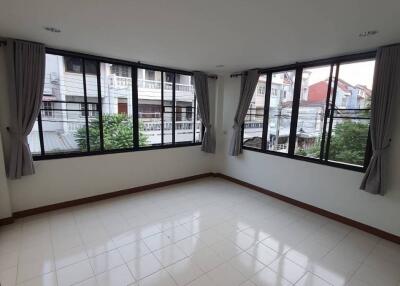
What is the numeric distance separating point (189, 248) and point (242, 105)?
2.89 metres

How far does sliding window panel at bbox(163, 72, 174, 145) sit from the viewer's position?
4.25 metres

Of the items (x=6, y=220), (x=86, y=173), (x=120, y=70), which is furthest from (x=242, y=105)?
(x=6, y=220)

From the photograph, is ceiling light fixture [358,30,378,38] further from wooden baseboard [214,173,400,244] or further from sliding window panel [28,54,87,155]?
sliding window panel [28,54,87,155]

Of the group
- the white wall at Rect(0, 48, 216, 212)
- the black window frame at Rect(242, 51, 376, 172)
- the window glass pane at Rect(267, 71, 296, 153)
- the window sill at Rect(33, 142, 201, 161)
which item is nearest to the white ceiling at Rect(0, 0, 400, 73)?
the black window frame at Rect(242, 51, 376, 172)

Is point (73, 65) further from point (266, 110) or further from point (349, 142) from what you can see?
point (349, 142)

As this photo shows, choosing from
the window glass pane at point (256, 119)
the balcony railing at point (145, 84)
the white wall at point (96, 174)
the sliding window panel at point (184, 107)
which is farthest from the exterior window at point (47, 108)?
the window glass pane at point (256, 119)

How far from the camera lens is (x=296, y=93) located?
140 inches

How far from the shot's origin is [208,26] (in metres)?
2.17

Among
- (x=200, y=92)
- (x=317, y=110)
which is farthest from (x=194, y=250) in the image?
(x=200, y=92)

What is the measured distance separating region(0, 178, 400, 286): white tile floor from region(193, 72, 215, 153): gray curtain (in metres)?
1.62

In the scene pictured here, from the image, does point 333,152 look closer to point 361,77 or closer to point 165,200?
point 361,77

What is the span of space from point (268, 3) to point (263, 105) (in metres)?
2.52

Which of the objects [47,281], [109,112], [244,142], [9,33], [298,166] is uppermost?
[9,33]

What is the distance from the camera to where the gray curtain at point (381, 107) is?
8.28ft
